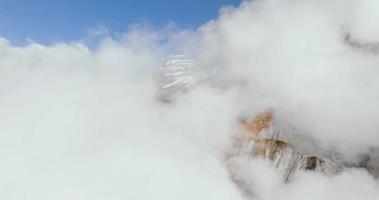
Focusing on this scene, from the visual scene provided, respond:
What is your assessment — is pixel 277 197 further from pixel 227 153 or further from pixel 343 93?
pixel 343 93

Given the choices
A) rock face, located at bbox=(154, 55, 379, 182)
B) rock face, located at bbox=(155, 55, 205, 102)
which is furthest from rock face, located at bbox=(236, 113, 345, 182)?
rock face, located at bbox=(155, 55, 205, 102)

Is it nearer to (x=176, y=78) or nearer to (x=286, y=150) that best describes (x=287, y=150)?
(x=286, y=150)

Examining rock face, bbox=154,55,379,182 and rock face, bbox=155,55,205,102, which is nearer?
rock face, bbox=154,55,379,182

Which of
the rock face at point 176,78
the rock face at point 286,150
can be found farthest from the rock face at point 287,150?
the rock face at point 176,78

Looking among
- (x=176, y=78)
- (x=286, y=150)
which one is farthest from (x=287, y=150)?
(x=176, y=78)

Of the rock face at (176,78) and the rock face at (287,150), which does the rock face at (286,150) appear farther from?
the rock face at (176,78)

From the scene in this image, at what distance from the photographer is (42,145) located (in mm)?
118250

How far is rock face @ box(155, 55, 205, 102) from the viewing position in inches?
3880

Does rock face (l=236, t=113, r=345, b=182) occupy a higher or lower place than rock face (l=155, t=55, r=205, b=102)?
lower

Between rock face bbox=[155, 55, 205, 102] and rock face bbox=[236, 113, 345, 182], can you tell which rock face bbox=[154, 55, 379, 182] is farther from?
rock face bbox=[155, 55, 205, 102]

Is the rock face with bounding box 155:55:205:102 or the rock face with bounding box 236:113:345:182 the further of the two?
the rock face with bounding box 155:55:205:102

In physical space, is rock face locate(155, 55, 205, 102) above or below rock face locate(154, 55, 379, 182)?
above

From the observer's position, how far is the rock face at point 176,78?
98562 mm

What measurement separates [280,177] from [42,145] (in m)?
77.2
